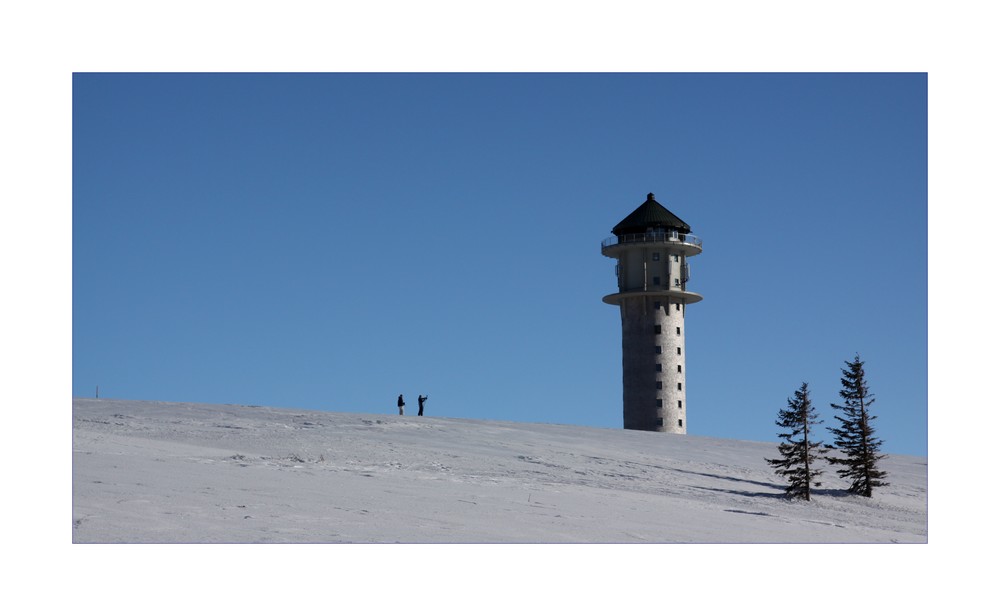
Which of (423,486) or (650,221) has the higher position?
(650,221)

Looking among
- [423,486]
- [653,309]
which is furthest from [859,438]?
[653,309]

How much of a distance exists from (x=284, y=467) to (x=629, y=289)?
1674 inches

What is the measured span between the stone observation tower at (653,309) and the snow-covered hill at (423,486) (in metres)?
21.9

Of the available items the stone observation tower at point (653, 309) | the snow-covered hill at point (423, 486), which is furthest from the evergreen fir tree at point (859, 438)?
the stone observation tower at point (653, 309)

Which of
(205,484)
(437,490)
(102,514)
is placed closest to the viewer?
(102,514)

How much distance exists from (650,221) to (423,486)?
45.3 metres

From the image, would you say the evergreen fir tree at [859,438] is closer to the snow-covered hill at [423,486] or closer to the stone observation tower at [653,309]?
the snow-covered hill at [423,486]

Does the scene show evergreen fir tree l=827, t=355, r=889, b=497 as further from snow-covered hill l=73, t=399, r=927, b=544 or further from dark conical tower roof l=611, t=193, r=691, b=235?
dark conical tower roof l=611, t=193, r=691, b=235

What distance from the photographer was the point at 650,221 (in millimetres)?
69625

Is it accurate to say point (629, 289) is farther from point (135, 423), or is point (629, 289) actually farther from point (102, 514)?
point (102, 514)

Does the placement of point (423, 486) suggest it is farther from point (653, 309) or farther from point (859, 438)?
point (653, 309)

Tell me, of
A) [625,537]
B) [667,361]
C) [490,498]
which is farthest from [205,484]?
[667,361]

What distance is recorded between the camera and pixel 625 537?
2100 cm

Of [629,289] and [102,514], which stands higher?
[629,289]
